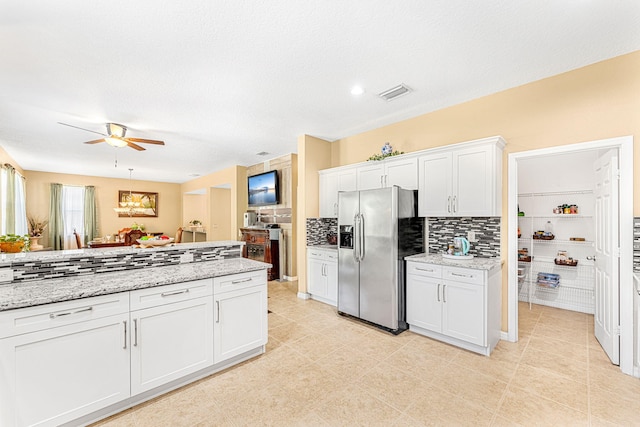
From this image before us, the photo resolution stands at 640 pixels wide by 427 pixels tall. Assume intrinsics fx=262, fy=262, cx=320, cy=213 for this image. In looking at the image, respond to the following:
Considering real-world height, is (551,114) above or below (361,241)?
above

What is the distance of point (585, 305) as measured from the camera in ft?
12.0

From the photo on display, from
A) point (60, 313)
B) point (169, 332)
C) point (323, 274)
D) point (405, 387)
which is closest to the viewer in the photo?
point (60, 313)

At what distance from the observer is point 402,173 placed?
354cm

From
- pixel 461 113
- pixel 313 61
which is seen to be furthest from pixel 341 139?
pixel 313 61

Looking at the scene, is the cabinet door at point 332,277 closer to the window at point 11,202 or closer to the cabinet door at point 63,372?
the cabinet door at point 63,372

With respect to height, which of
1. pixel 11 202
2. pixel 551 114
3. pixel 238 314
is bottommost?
pixel 238 314

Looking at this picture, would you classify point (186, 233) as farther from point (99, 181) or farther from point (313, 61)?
point (313, 61)

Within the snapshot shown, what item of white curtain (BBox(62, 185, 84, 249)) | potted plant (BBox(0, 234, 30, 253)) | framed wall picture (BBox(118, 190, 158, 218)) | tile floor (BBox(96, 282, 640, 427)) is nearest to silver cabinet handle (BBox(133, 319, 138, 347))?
tile floor (BBox(96, 282, 640, 427))

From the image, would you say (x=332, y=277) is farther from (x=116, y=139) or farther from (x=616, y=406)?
(x=116, y=139)

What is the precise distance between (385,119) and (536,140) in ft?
5.90

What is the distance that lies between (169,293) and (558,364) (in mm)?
3485

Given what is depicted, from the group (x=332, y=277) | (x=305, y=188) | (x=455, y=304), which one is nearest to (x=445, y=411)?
(x=455, y=304)

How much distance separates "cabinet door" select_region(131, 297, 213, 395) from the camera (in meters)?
1.91

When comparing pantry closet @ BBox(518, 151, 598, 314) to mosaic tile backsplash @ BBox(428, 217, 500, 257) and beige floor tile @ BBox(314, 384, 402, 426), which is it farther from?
beige floor tile @ BBox(314, 384, 402, 426)
